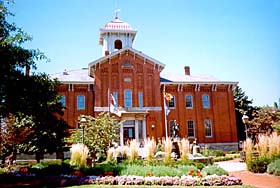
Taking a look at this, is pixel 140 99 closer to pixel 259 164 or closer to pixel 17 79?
pixel 259 164

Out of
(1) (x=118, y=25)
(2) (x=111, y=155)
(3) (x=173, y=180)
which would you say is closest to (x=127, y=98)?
(1) (x=118, y=25)

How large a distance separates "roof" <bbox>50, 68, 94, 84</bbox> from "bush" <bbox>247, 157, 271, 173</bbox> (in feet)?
65.4

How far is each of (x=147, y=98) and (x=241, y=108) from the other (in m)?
18.3

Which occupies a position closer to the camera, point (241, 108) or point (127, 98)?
point (127, 98)

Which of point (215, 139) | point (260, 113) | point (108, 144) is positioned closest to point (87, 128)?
point (108, 144)

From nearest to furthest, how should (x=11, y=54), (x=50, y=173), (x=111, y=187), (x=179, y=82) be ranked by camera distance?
(x=111, y=187)
(x=11, y=54)
(x=50, y=173)
(x=179, y=82)

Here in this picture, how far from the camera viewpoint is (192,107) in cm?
3150

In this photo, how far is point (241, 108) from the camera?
40.7m

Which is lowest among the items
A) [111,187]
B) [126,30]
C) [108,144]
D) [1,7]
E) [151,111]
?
[111,187]

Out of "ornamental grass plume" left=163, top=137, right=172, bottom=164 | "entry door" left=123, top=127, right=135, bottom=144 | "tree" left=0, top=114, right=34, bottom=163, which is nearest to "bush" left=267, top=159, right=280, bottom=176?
"ornamental grass plume" left=163, top=137, right=172, bottom=164

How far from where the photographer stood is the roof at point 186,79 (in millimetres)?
31078

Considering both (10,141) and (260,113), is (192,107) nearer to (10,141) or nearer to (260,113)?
(260,113)

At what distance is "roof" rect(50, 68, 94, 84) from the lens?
1141 inches

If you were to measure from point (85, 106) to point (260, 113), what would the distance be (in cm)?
2306
